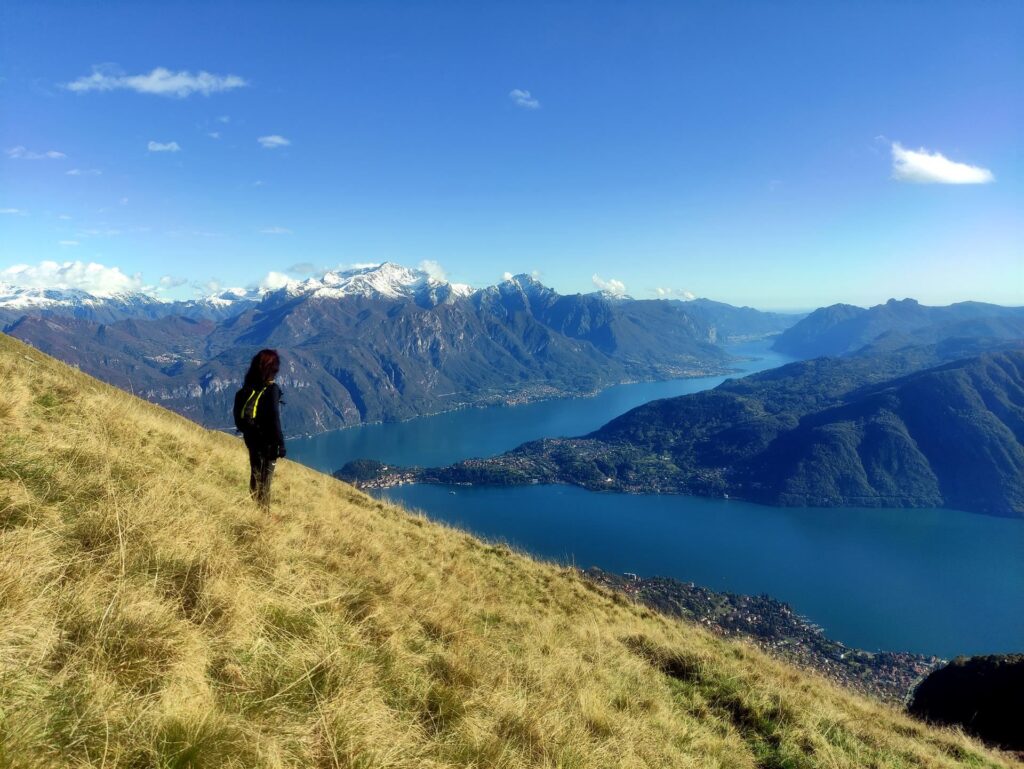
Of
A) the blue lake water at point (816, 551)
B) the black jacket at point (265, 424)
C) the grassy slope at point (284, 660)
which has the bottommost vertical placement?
the blue lake water at point (816, 551)

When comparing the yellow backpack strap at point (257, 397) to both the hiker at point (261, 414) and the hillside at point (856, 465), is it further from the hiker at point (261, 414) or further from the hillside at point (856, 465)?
the hillside at point (856, 465)

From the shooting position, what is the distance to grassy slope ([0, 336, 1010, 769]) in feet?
9.68

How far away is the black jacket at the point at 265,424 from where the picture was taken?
761 centimetres

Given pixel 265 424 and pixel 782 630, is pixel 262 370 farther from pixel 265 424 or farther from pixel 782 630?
pixel 782 630

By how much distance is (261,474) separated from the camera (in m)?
8.03

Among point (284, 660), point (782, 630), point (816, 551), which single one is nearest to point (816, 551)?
point (816, 551)

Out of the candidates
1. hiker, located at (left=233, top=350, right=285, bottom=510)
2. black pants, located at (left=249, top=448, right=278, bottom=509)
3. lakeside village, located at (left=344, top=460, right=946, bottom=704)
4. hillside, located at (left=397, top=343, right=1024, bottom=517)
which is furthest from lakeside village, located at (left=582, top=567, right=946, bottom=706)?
hillside, located at (left=397, top=343, right=1024, bottom=517)

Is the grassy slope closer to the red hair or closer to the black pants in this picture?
the black pants

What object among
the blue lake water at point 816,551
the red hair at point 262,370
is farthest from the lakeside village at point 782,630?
the red hair at point 262,370

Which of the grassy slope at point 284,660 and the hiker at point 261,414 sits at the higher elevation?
the hiker at point 261,414

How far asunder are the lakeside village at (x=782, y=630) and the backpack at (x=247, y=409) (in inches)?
2001

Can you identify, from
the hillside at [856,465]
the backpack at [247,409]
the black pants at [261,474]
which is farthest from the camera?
the hillside at [856,465]

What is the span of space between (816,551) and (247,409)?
137413mm

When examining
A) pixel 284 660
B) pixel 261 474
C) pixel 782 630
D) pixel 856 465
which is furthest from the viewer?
pixel 856 465
